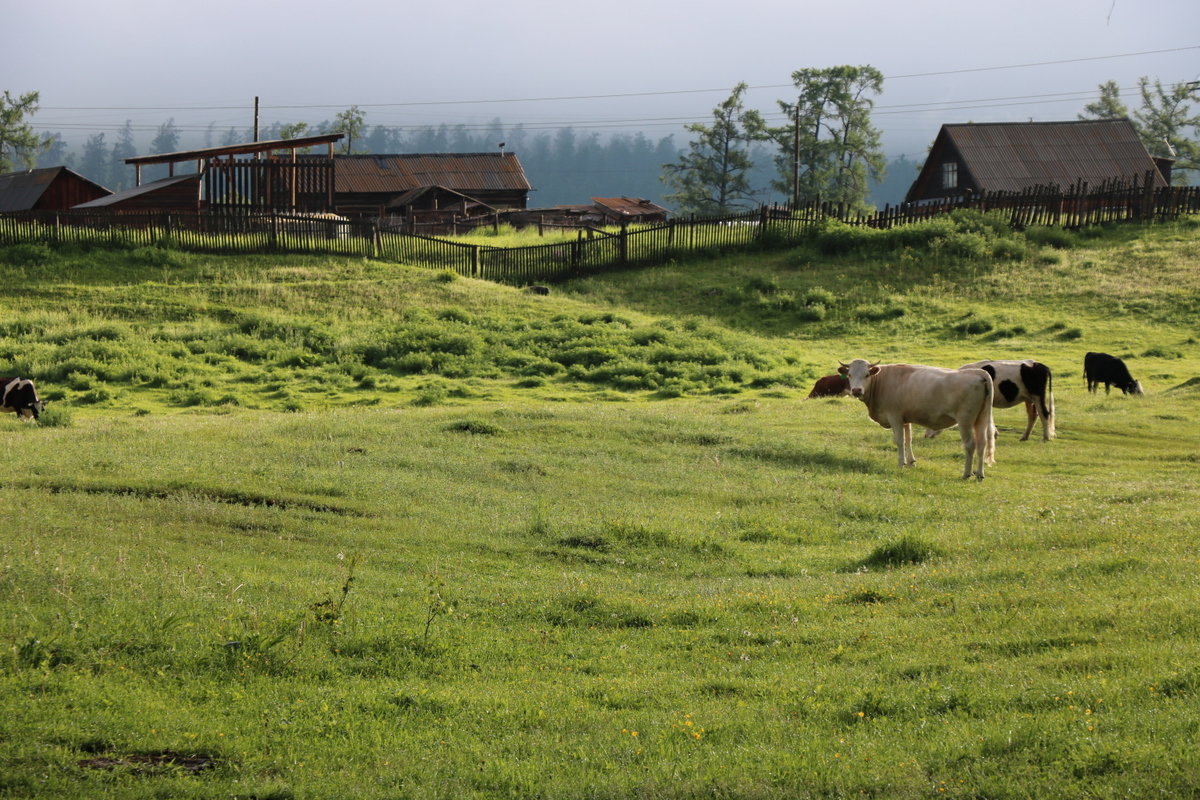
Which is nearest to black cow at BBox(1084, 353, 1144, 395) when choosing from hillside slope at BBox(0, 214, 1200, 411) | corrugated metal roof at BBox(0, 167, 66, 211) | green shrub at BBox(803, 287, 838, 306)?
hillside slope at BBox(0, 214, 1200, 411)

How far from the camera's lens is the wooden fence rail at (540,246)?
34562 mm

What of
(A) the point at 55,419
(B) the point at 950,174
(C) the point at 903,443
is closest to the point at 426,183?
(B) the point at 950,174

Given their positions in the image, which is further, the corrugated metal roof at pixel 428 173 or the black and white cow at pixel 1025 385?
the corrugated metal roof at pixel 428 173

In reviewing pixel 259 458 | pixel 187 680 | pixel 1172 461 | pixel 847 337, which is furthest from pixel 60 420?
pixel 847 337

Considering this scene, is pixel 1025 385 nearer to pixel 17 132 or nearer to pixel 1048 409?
pixel 1048 409

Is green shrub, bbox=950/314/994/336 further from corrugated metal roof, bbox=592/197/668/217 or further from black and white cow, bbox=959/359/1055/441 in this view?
corrugated metal roof, bbox=592/197/668/217

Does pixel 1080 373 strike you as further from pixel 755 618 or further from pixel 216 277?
pixel 216 277

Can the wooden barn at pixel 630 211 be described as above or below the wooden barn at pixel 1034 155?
below

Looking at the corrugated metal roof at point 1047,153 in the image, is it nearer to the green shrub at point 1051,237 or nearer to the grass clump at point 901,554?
the green shrub at point 1051,237

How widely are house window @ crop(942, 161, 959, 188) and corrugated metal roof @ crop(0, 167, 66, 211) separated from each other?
40.0 metres

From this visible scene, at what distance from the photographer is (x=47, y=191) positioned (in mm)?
52188

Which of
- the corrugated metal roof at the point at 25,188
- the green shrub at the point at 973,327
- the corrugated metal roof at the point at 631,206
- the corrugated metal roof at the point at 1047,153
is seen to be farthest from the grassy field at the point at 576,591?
the corrugated metal roof at the point at 631,206

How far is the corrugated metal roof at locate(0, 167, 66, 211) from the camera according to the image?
51.7 m

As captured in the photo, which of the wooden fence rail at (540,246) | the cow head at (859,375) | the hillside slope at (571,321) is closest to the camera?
the cow head at (859,375)
